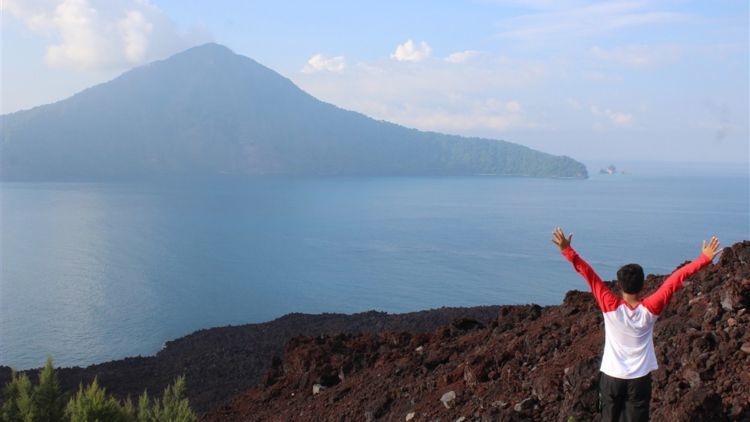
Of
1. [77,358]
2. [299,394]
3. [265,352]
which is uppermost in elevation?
[299,394]

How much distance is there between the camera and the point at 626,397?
4254mm

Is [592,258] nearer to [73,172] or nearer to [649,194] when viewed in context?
[649,194]

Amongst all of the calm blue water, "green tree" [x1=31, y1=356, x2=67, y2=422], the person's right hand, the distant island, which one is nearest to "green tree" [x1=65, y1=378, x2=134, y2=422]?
"green tree" [x1=31, y1=356, x2=67, y2=422]

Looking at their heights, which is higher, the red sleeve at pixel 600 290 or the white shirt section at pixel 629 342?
the red sleeve at pixel 600 290

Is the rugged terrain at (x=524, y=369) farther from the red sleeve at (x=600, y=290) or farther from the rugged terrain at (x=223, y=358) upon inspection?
the rugged terrain at (x=223, y=358)

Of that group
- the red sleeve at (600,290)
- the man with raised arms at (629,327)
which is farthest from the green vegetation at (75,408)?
the red sleeve at (600,290)

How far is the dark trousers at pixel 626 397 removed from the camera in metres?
4.19

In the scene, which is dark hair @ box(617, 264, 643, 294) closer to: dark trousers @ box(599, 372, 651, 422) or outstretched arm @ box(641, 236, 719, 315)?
outstretched arm @ box(641, 236, 719, 315)

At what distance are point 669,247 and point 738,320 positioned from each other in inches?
2055

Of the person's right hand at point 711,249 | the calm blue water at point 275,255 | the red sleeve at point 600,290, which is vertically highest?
the person's right hand at point 711,249

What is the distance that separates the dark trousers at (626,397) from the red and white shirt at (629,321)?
2.3 inches

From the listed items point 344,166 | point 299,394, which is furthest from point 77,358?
point 344,166

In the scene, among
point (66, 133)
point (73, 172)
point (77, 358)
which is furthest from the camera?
point (66, 133)

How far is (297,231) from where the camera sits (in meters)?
65.6
